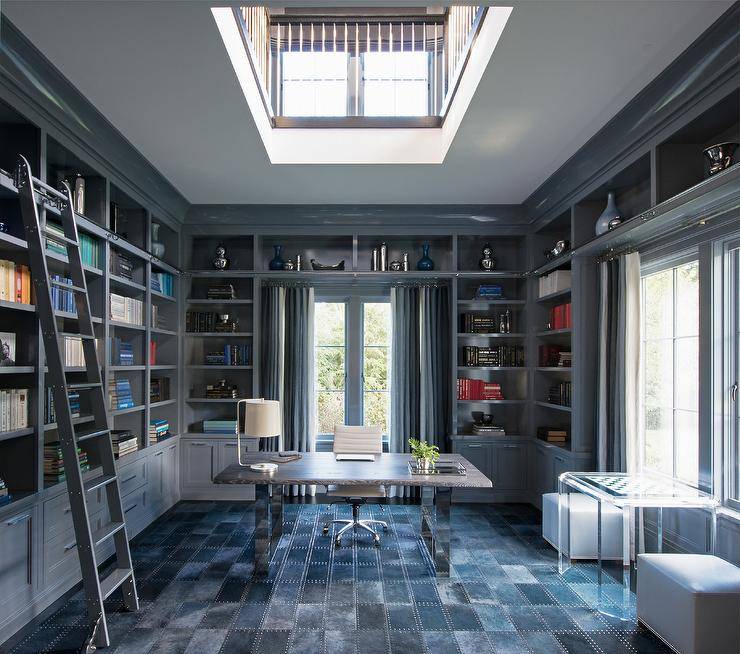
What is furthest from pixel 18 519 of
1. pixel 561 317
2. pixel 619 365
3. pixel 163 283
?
pixel 561 317

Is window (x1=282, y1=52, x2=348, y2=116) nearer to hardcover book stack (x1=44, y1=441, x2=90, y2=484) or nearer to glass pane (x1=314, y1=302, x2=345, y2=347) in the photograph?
glass pane (x1=314, y1=302, x2=345, y2=347)

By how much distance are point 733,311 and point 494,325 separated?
2718 millimetres

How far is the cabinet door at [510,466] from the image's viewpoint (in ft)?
18.1

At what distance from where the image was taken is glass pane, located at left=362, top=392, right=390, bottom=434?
19.5ft

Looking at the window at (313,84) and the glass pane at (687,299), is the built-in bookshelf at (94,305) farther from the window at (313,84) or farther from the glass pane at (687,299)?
the glass pane at (687,299)

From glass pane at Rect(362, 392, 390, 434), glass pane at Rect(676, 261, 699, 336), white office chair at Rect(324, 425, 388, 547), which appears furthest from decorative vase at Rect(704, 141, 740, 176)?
glass pane at Rect(362, 392, 390, 434)

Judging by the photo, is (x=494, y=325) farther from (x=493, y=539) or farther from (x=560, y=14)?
(x=560, y=14)

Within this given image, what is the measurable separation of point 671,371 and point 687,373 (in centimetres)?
19

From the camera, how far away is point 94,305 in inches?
156

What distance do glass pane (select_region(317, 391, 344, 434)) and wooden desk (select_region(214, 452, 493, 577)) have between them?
74.7 inches

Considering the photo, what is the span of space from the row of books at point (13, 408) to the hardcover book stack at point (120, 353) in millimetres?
1187

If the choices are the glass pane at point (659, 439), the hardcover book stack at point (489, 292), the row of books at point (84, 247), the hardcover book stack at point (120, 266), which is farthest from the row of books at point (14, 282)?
the glass pane at point (659, 439)

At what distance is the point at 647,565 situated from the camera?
2.82 m

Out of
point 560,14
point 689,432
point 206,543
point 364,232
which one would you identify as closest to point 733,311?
point 689,432
